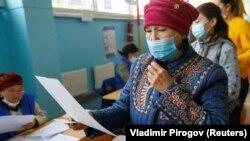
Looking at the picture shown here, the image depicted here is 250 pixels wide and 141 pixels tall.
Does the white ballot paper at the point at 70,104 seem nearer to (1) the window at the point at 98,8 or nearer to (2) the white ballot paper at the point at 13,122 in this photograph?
(2) the white ballot paper at the point at 13,122

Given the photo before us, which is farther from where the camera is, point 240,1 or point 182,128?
point 240,1

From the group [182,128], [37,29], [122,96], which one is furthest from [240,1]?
[37,29]

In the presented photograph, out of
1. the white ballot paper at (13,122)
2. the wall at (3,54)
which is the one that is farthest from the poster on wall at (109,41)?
the white ballot paper at (13,122)

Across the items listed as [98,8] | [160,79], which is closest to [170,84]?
[160,79]

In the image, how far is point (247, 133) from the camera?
0.88 m

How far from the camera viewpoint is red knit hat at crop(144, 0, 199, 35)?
1.03 m

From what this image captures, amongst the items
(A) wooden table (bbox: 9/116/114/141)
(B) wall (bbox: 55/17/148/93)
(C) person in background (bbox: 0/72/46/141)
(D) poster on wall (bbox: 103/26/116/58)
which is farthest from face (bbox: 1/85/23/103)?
(D) poster on wall (bbox: 103/26/116/58)

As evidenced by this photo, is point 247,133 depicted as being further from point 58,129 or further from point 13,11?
point 13,11

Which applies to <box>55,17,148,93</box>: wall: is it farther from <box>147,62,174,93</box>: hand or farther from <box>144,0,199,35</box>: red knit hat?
<box>147,62,174,93</box>: hand

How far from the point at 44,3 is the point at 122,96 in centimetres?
174

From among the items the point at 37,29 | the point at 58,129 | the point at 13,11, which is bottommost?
the point at 58,129

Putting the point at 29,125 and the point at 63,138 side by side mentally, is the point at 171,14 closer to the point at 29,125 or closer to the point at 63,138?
the point at 63,138

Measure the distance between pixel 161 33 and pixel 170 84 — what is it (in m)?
0.24

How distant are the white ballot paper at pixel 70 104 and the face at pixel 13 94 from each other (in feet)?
3.50
